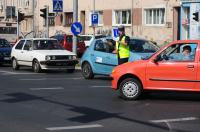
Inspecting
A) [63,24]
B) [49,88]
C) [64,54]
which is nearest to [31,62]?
[64,54]

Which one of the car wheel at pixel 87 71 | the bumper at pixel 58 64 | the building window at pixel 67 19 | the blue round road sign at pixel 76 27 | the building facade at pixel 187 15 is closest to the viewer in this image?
the car wheel at pixel 87 71

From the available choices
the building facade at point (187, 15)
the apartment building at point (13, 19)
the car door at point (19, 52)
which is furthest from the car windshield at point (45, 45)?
the apartment building at point (13, 19)

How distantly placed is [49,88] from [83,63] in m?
4.06

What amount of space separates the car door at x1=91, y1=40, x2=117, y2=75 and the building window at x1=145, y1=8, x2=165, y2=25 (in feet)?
67.2

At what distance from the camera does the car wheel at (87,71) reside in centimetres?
1943

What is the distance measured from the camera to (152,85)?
13078 millimetres

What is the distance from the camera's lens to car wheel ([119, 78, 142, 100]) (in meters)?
13.3

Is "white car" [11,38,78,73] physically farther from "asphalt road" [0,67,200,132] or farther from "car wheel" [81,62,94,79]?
"asphalt road" [0,67,200,132]

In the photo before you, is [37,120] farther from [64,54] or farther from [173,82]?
[64,54]

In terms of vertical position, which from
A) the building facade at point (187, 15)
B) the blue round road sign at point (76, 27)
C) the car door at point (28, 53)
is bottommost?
the car door at point (28, 53)

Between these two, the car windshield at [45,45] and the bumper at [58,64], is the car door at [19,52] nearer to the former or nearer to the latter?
the car windshield at [45,45]

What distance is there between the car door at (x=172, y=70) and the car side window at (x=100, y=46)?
6.12 m

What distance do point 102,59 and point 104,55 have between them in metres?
0.16

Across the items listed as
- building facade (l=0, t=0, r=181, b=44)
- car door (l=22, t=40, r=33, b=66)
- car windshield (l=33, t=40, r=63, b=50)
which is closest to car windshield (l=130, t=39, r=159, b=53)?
car windshield (l=33, t=40, r=63, b=50)
